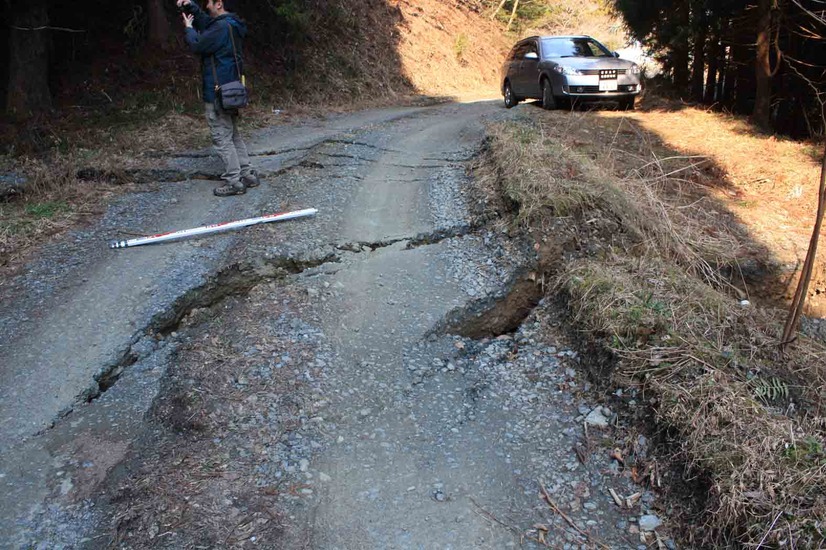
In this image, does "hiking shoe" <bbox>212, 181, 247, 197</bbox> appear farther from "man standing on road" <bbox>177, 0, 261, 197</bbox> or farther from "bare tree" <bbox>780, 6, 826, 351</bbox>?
"bare tree" <bbox>780, 6, 826, 351</bbox>

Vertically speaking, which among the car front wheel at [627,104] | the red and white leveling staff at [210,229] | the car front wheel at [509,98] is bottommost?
the red and white leveling staff at [210,229]

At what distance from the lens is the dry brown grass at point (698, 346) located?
244 cm

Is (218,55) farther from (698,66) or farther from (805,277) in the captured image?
(698,66)

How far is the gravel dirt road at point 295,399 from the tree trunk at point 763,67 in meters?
6.94

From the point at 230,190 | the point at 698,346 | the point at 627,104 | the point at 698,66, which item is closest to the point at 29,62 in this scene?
the point at 230,190

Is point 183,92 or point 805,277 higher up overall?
point 183,92

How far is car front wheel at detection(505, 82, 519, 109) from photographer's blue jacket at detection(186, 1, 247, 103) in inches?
302

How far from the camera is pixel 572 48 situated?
11383 mm

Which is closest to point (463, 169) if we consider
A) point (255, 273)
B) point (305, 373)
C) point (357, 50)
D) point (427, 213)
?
point (427, 213)

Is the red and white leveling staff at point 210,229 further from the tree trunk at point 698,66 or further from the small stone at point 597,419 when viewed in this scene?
the tree trunk at point 698,66

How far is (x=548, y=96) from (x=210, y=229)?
7.56m

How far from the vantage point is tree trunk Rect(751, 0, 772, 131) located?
9.34 meters

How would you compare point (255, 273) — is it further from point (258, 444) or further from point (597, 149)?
point (597, 149)

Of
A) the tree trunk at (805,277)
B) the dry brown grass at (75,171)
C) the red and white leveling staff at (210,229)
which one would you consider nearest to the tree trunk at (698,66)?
the dry brown grass at (75,171)
